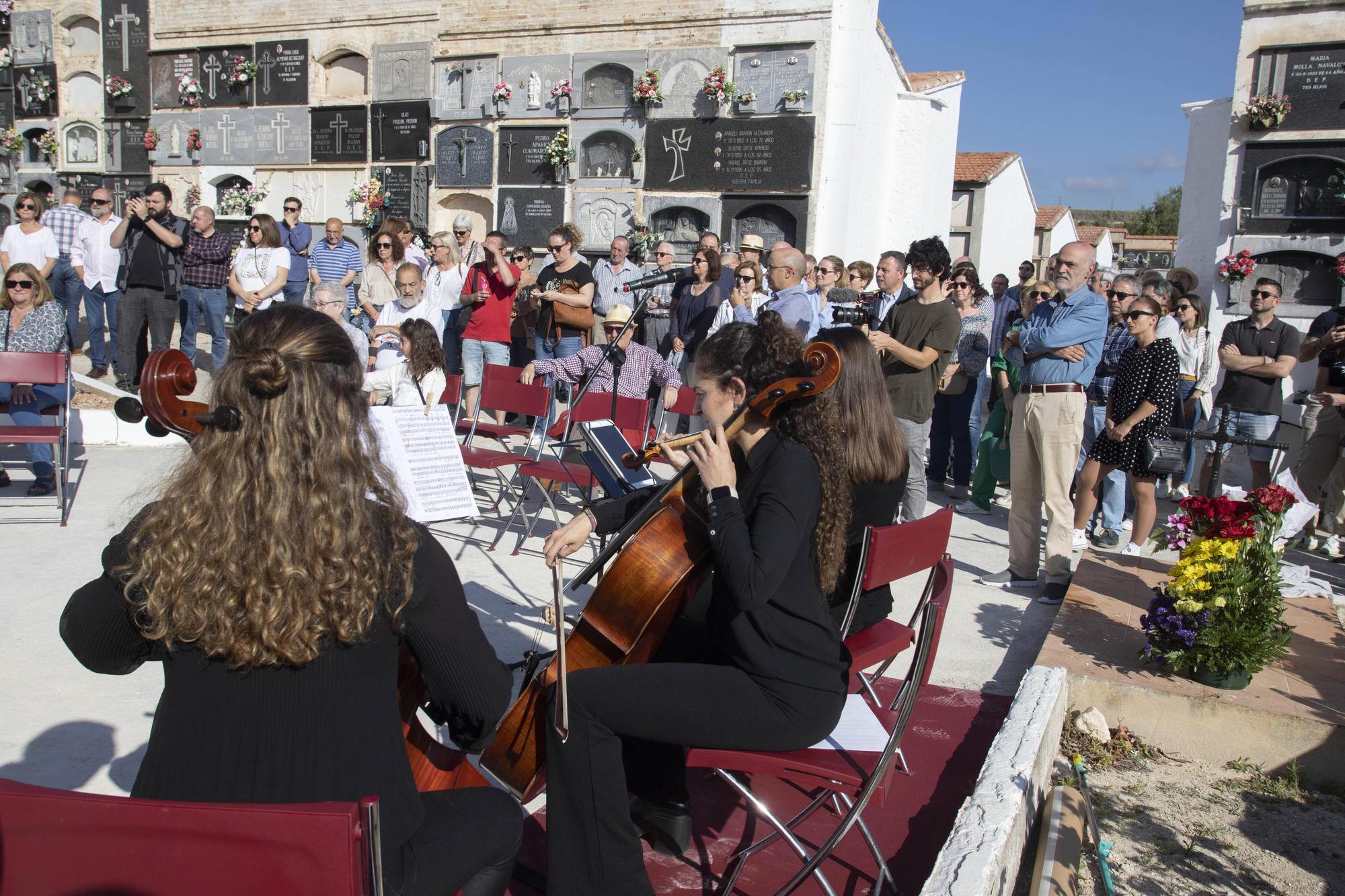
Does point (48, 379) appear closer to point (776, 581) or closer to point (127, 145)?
point (776, 581)

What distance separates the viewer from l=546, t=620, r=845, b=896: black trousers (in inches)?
87.0

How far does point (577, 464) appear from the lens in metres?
5.85

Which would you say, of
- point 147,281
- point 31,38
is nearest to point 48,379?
point 147,281

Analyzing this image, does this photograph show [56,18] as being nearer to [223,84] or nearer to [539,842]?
[223,84]

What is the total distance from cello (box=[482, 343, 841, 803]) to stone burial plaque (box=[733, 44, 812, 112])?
10567 mm

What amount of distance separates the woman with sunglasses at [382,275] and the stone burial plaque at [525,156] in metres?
5.11

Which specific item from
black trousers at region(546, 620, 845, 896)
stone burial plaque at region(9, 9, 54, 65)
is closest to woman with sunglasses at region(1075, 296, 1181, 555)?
black trousers at region(546, 620, 845, 896)

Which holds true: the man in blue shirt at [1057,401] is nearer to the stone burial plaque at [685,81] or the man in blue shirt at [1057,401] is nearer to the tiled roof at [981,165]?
the stone burial plaque at [685,81]

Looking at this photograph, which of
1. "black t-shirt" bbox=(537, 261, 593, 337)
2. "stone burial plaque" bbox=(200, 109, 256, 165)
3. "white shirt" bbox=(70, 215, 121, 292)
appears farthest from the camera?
"stone burial plaque" bbox=(200, 109, 256, 165)

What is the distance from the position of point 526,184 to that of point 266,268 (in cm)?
530

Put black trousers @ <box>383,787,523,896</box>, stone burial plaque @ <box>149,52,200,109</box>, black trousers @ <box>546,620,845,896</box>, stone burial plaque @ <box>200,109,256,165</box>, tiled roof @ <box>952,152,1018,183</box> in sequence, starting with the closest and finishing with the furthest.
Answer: black trousers @ <box>383,787,523,896</box> → black trousers @ <box>546,620,845,896</box> → stone burial plaque @ <box>200,109,256,165</box> → stone burial plaque @ <box>149,52,200,109</box> → tiled roof @ <box>952,152,1018,183</box>

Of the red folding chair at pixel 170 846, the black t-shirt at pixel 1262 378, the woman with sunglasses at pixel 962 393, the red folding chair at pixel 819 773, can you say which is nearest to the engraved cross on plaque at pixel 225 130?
the woman with sunglasses at pixel 962 393

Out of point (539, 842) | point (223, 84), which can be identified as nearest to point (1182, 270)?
point (539, 842)

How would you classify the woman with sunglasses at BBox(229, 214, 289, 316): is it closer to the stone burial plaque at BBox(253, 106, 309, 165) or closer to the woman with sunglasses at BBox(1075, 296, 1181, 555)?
the stone burial plaque at BBox(253, 106, 309, 165)
